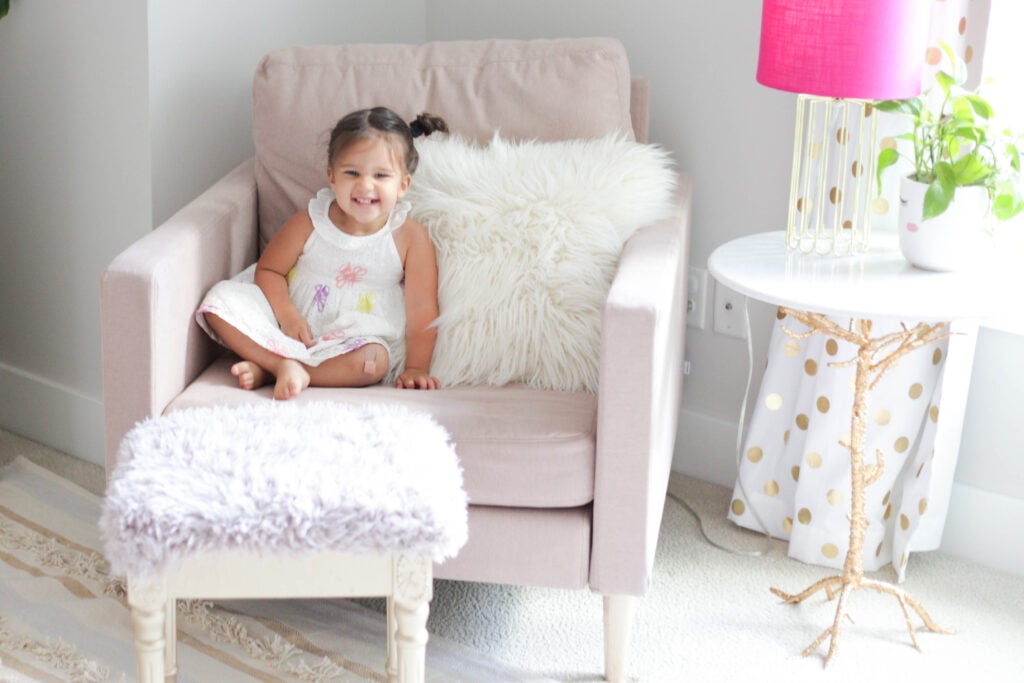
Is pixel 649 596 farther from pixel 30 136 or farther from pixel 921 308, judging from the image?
pixel 30 136

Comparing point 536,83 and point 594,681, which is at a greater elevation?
point 536,83

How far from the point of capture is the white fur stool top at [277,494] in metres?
1.42

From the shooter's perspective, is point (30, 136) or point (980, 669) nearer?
point (980, 669)

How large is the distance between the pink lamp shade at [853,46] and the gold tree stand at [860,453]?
13.1 inches

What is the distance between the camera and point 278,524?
1.43 meters

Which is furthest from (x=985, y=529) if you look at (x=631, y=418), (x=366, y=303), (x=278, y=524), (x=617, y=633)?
(x=278, y=524)

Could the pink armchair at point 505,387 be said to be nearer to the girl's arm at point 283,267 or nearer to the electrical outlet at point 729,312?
the girl's arm at point 283,267

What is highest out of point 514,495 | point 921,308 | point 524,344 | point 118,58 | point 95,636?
point 118,58

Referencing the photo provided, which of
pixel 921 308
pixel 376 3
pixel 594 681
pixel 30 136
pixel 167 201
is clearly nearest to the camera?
pixel 921 308

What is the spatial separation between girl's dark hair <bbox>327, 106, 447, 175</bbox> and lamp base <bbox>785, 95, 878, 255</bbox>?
2.02 ft

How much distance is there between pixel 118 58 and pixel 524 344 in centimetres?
93

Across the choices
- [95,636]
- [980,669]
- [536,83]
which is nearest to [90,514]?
[95,636]

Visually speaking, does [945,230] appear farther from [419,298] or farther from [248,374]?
[248,374]

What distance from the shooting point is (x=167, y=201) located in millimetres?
2311
